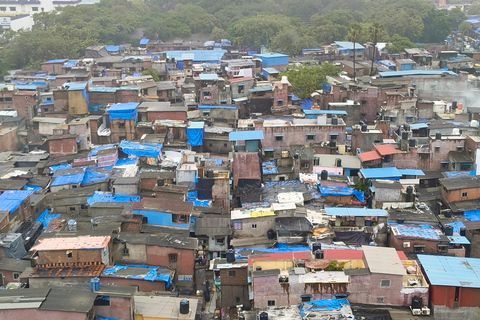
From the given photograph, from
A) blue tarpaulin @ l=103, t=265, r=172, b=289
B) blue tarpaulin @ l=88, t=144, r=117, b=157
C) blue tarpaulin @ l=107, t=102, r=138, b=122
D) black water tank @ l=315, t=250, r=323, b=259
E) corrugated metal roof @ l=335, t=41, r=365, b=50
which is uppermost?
corrugated metal roof @ l=335, t=41, r=365, b=50

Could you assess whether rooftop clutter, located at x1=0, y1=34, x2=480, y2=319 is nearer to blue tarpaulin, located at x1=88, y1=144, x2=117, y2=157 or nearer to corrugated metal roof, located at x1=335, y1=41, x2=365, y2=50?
blue tarpaulin, located at x1=88, y1=144, x2=117, y2=157

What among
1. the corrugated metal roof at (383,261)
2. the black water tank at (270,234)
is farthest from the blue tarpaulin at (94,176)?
the corrugated metal roof at (383,261)

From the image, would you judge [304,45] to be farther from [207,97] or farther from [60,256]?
[60,256]

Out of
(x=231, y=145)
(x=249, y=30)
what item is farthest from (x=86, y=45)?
(x=231, y=145)

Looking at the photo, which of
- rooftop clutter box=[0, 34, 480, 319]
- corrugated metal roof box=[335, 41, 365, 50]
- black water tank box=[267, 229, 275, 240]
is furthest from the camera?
corrugated metal roof box=[335, 41, 365, 50]

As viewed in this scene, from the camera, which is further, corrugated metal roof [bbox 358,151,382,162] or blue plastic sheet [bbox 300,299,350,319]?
corrugated metal roof [bbox 358,151,382,162]

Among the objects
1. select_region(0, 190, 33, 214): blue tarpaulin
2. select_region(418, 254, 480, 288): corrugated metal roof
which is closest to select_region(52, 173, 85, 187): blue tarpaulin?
select_region(0, 190, 33, 214): blue tarpaulin

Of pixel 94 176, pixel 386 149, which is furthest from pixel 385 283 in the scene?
pixel 94 176
